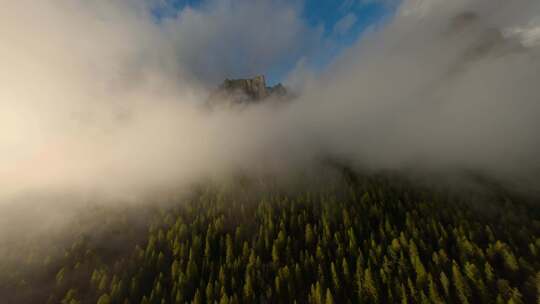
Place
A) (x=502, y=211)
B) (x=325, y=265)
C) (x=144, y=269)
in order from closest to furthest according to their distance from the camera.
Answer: (x=325, y=265), (x=144, y=269), (x=502, y=211)

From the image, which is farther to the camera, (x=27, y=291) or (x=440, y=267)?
(x=27, y=291)

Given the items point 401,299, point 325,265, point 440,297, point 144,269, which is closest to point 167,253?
point 144,269

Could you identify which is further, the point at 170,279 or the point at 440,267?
the point at 170,279

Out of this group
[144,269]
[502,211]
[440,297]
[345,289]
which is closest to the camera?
[440,297]

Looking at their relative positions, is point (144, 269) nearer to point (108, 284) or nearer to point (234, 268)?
point (108, 284)

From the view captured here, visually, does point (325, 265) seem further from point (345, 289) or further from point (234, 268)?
point (234, 268)

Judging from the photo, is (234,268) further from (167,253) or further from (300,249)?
(167,253)

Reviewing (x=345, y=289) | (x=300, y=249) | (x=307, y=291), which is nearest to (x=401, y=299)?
(x=345, y=289)

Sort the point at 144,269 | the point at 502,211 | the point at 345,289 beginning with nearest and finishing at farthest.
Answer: the point at 345,289, the point at 144,269, the point at 502,211
